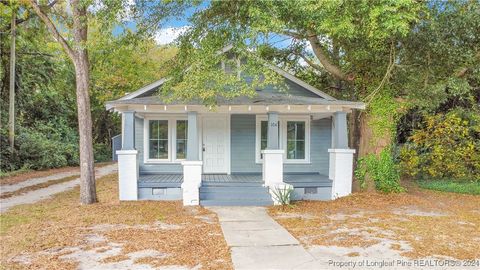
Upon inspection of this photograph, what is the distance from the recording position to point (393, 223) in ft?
23.4

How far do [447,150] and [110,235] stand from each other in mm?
11241

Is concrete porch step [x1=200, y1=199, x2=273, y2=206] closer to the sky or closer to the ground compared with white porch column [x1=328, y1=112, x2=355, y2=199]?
closer to the ground

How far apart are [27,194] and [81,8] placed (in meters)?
5.75

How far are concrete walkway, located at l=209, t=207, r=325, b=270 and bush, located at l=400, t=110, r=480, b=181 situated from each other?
7.75m

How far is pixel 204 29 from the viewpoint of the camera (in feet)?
29.7

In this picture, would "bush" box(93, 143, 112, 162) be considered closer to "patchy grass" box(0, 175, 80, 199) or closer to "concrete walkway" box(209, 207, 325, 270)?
"patchy grass" box(0, 175, 80, 199)

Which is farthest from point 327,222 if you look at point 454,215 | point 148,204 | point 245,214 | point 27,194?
point 27,194

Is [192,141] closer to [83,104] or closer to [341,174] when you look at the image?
[83,104]

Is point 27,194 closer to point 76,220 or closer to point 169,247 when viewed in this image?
point 76,220

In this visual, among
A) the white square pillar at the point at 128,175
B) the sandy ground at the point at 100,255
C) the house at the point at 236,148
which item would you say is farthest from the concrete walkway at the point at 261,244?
the white square pillar at the point at 128,175

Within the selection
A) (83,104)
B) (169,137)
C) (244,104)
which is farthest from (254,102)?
(83,104)

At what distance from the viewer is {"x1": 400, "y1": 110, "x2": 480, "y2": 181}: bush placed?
12.7 metres

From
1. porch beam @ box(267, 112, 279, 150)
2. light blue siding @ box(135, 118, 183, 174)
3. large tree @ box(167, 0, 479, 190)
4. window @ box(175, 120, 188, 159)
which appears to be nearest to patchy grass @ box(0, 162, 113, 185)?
light blue siding @ box(135, 118, 183, 174)

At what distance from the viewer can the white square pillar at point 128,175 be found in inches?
373
